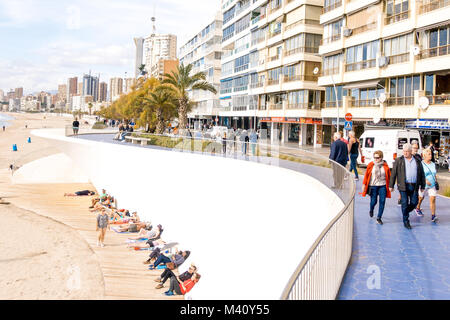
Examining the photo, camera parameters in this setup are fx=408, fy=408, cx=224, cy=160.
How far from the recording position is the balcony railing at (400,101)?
92.1 feet

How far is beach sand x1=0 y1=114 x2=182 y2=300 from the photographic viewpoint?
15023 millimetres

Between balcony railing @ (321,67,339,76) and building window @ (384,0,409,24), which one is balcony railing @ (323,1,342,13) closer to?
balcony railing @ (321,67,339,76)

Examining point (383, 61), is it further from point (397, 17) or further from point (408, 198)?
point (408, 198)

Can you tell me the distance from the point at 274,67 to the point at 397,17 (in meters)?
18.6

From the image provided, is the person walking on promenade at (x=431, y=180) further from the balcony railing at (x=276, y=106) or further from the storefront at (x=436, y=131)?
the balcony railing at (x=276, y=106)

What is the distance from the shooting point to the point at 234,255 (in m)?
16.1

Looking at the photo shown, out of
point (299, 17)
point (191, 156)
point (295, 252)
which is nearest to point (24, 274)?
point (191, 156)

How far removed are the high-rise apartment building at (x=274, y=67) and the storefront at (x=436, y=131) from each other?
1291 centimetres

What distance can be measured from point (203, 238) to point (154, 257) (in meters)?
2.68

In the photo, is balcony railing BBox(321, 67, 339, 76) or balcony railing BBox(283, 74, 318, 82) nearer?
balcony railing BBox(321, 67, 339, 76)

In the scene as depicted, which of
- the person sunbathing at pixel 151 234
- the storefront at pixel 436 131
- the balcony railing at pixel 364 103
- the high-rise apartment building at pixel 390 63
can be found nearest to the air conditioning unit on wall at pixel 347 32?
the high-rise apartment building at pixel 390 63

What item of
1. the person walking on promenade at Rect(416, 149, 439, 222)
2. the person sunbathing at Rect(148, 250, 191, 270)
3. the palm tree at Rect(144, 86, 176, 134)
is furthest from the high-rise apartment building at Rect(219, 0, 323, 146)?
the person walking on promenade at Rect(416, 149, 439, 222)

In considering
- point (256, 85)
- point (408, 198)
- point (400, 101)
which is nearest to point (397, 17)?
point (400, 101)

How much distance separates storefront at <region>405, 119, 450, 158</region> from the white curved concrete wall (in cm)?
1458
